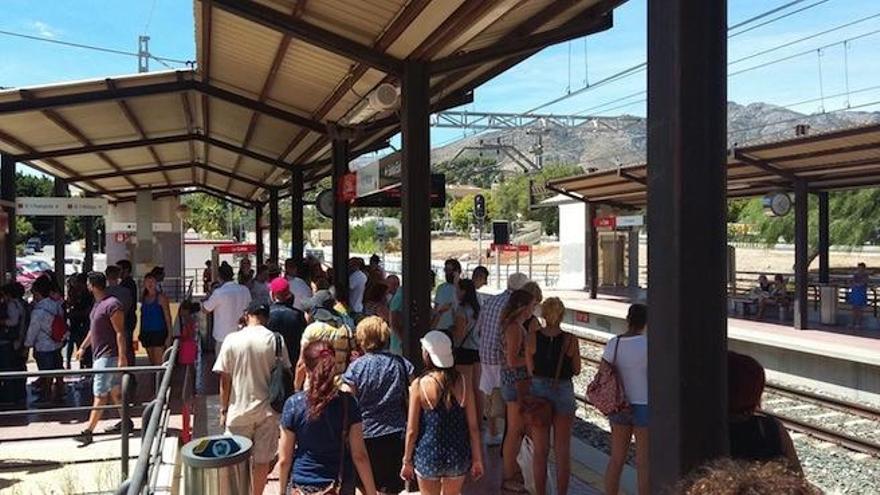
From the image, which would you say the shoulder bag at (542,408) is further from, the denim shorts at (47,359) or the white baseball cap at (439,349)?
the denim shorts at (47,359)

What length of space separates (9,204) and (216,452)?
404 inches

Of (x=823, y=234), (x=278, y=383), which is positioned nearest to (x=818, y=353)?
(x=823, y=234)

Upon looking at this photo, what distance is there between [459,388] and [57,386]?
694cm

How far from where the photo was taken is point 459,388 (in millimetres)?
4414

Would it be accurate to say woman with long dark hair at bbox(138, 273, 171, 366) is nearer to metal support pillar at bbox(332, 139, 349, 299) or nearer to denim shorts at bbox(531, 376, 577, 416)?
metal support pillar at bbox(332, 139, 349, 299)

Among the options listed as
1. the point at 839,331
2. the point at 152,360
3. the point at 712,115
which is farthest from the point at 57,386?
the point at 839,331

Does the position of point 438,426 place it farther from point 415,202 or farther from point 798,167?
point 798,167

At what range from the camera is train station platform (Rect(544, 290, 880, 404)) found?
13.0 metres

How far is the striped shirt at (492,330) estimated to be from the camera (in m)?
6.30

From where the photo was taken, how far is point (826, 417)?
11320 millimetres

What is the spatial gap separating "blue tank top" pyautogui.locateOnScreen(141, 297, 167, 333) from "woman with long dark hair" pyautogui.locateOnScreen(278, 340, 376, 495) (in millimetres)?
5715

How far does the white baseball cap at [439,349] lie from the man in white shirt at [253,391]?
1.66 meters

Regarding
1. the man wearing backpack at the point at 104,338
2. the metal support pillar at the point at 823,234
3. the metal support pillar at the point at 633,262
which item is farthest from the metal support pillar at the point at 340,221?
the metal support pillar at the point at 633,262

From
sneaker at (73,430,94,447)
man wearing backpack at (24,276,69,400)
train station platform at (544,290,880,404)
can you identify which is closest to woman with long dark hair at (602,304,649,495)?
sneaker at (73,430,94,447)
